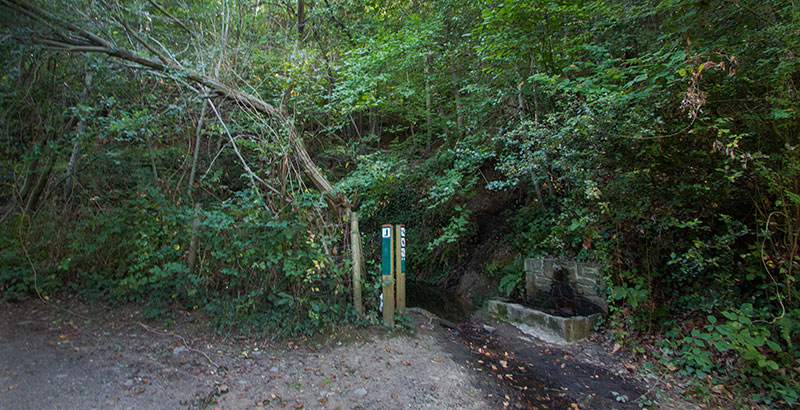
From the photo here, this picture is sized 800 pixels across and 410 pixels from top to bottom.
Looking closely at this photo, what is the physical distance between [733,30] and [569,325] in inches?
153

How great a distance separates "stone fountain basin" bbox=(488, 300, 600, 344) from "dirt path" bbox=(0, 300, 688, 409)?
37cm

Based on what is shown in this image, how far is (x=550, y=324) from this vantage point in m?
4.95

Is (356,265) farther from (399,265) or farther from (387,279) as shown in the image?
(399,265)

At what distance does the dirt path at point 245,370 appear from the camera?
9.46 feet

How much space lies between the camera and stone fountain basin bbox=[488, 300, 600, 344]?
4.75 m

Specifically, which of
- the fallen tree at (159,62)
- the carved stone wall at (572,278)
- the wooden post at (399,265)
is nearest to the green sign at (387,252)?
the wooden post at (399,265)

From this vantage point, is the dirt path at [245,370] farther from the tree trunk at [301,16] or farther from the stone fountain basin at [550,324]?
the tree trunk at [301,16]

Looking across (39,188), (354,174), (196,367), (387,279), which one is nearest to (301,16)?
(354,174)

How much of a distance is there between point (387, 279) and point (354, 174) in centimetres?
220

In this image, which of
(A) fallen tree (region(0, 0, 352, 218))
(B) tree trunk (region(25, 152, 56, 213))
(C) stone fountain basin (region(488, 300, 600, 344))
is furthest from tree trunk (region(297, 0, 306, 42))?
(C) stone fountain basin (region(488, 300, 600, 344))

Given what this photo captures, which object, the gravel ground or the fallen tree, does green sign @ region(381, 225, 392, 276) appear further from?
the gravel ground

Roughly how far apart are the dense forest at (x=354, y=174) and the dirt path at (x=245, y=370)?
0.38 meters

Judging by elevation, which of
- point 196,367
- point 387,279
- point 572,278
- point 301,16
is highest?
point 301,16

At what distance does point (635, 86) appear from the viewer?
478 cm
